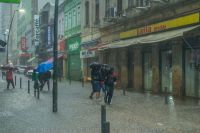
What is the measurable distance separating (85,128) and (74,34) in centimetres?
3892

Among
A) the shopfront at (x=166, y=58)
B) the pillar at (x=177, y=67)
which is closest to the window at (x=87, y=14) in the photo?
the shopfront at (x=166, y=58)

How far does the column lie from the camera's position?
103 feet

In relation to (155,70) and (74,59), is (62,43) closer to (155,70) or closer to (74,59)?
(74,59)

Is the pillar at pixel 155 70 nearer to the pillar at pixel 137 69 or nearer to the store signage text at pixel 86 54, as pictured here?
the pillar at pixel 137 69

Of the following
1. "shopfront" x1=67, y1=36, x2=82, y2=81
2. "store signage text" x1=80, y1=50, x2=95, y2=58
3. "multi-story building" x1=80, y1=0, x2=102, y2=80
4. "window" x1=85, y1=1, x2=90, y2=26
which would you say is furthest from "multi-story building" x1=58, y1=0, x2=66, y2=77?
"store signage text" x1=80, y1=50, x2=95, y2=58

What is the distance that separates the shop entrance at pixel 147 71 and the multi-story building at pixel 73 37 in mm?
18419

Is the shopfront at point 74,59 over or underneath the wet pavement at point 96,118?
over

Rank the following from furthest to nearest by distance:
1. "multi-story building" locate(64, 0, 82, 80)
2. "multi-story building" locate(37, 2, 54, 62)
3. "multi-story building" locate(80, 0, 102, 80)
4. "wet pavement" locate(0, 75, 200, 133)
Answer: "multi-story building" locate(37, 2, 54, 62), "multi-story building" locate(64, 0, 82, 80), "multi-story building" locate(80, 0, 102, 80), "wet pavement" locate(0, 75, 200, 133)

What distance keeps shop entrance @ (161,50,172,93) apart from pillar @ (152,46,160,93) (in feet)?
1.24

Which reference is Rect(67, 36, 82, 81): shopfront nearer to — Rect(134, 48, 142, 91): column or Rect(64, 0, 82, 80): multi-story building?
Rect(64, 0, 82, 80): multi-story building

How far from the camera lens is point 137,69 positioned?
31.7m

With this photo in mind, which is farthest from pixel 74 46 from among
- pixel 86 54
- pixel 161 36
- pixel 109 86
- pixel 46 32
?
pixel 109 86

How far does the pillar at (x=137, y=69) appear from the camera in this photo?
103 ft

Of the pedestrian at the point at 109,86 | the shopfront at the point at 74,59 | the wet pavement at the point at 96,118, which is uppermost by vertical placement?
the shopfront at the point at 74,59
